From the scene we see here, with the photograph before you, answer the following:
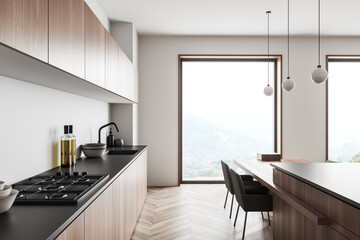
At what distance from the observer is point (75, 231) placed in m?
1.19

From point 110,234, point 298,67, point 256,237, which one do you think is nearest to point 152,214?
point 256,237

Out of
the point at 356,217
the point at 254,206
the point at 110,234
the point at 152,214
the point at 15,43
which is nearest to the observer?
the point at 15,43

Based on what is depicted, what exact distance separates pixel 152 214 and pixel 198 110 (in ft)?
7.72

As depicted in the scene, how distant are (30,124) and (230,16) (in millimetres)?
3217

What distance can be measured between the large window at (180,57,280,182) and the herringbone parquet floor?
2.98 ft

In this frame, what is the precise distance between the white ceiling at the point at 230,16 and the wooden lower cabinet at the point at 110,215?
2244 mm

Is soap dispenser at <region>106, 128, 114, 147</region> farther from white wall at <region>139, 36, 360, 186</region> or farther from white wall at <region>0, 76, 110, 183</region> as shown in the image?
white wall at <region>0, 76, 110, 183</region>

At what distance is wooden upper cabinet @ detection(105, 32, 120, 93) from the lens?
2514 mm

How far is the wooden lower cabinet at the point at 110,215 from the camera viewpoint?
49.6 inches

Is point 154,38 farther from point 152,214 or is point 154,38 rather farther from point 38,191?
point 38,191

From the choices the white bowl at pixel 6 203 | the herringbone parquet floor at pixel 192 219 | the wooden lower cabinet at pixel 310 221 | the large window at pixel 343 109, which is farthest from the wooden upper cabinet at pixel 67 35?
the large window at pixel 343 109

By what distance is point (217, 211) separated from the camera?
3662 millimetres

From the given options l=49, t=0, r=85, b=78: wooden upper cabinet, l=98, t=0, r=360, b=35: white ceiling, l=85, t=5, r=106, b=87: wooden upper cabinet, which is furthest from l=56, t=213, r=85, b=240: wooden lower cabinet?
l=98, t=0, r=360, b=35: white ceiling

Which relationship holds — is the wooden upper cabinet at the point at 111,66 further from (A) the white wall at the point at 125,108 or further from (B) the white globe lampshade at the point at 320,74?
(B) the white globe lampshade at the point at 320,74
